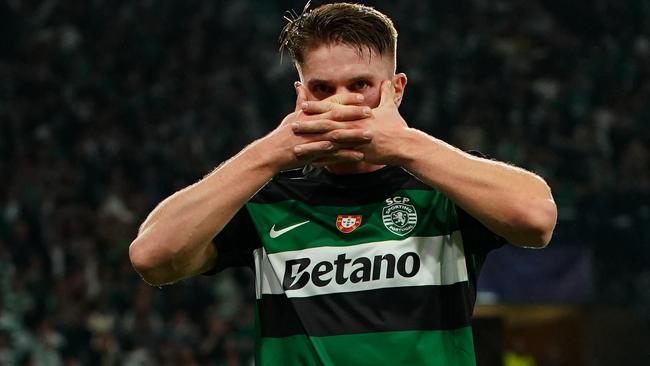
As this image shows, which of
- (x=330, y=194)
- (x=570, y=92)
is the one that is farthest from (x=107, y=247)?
(x=330, y=194)

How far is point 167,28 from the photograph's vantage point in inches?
595

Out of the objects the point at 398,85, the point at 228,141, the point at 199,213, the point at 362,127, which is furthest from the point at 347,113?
the point at 228,141

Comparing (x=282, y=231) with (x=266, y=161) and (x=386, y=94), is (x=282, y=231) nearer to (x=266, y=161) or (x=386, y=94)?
(x=266, y=161)

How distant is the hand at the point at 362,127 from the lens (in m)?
2.19

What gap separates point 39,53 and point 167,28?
6.25 ft

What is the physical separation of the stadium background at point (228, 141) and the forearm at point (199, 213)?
7732 mm

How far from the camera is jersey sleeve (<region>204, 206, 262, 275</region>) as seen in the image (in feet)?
7.88

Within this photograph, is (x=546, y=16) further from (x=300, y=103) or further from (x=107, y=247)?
(x=300, y=103)

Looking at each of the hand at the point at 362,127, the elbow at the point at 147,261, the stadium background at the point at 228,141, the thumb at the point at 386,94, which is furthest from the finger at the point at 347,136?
the stadium background at the point at 228,141

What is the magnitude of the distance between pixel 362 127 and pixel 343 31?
0.81ft

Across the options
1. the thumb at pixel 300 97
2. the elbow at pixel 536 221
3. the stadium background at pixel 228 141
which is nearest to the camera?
the elbow at pixel 536 221

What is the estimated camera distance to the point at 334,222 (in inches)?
92.2

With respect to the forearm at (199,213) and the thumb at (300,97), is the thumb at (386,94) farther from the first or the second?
the forearm at (199,213)

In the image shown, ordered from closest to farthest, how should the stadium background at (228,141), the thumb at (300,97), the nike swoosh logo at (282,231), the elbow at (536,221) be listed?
the elbow at (536,221) < the thumb at (300,97) < the nike swoosh logo at (282,231) < the stadium background at (228,141)
